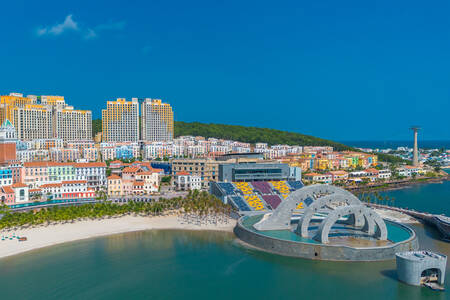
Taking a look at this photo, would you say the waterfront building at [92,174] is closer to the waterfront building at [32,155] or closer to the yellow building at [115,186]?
the yellow building at [115,186]

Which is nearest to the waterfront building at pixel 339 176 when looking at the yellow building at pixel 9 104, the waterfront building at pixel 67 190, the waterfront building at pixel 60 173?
the waterfront building at pixel 60 173

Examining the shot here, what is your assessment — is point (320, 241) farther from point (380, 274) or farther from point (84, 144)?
point (84, 144)

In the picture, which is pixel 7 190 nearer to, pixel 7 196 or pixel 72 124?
pixel 7 196

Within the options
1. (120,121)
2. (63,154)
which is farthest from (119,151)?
(120,121)

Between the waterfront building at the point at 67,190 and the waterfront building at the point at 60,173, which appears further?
the waterfront building at the point at 60,173

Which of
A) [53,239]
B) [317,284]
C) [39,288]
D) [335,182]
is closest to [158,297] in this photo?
[39,288]
